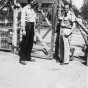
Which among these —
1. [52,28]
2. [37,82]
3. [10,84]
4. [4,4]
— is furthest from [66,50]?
[4,4]

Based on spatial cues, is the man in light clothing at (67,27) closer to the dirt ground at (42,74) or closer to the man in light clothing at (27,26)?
the dirt ground at (42,74)

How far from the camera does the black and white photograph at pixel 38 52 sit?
265 inches

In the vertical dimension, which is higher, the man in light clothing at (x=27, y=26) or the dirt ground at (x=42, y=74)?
the man in light clothing at (x=27, y=26)

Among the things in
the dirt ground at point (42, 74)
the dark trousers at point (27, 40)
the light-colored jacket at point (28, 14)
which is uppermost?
the light-colored jacket at point (28, 14)

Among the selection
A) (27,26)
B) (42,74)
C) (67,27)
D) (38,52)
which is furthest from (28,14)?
(38,52)

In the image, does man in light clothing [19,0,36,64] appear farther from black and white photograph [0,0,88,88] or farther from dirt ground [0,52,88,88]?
dirt ground [0,52,88,88]

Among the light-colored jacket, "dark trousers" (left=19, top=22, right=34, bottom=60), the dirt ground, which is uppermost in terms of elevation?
the light-colored jacket

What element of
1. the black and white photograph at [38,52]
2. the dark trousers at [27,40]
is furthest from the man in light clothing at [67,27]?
the dark trousers at [27,40]

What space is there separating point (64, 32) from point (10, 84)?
2.97m

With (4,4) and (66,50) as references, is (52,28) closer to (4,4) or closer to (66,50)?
(66,50)

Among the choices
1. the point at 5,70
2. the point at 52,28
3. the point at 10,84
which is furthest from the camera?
the point at 52,28

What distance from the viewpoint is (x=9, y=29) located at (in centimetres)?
1059

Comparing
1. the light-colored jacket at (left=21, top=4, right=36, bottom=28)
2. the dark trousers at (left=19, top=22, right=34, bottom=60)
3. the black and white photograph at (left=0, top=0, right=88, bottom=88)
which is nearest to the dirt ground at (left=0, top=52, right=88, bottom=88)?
the black and white photograph at (left=0, top=0, right=88, bottom=88)

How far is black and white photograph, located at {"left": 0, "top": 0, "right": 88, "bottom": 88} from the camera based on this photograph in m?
6.72
